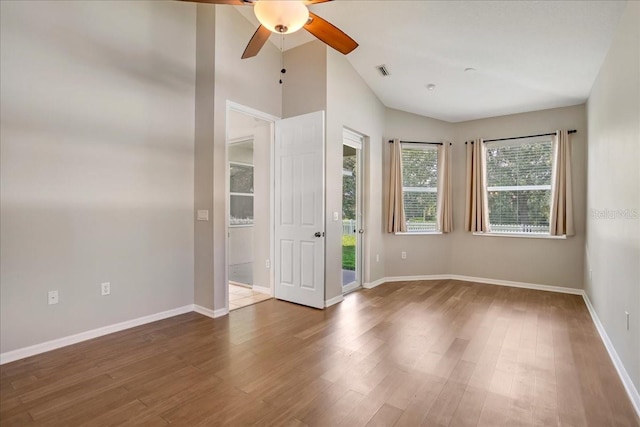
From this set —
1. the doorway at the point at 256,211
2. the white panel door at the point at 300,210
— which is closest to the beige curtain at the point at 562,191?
the white panel door at the point at 300,210

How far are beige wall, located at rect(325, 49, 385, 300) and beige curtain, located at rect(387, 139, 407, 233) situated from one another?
0.21 metres

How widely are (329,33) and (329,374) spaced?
2.42m

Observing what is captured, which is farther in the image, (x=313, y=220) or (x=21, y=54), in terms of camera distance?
(x=313, y=220)

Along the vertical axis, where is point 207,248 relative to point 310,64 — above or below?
below

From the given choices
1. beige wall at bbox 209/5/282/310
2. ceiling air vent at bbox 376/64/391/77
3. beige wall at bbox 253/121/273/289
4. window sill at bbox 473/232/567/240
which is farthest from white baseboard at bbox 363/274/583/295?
ceiling air vent at bbox 376/64/391/77

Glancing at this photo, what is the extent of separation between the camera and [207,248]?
3594 millimetres

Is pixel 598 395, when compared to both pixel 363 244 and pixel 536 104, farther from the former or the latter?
pixel 536 104

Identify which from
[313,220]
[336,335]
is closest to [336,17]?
[313,220]

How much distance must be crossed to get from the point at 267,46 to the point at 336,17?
3.87ft

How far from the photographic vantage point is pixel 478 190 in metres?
5.16

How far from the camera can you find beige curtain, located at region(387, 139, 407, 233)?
17.2 ft

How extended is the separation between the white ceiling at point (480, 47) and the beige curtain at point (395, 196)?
3.15 ft

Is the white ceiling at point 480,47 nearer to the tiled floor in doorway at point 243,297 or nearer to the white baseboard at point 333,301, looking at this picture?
the white baseboard at point 333,301

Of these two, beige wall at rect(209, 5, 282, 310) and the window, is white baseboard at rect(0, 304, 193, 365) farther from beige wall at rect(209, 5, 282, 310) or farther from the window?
the window
